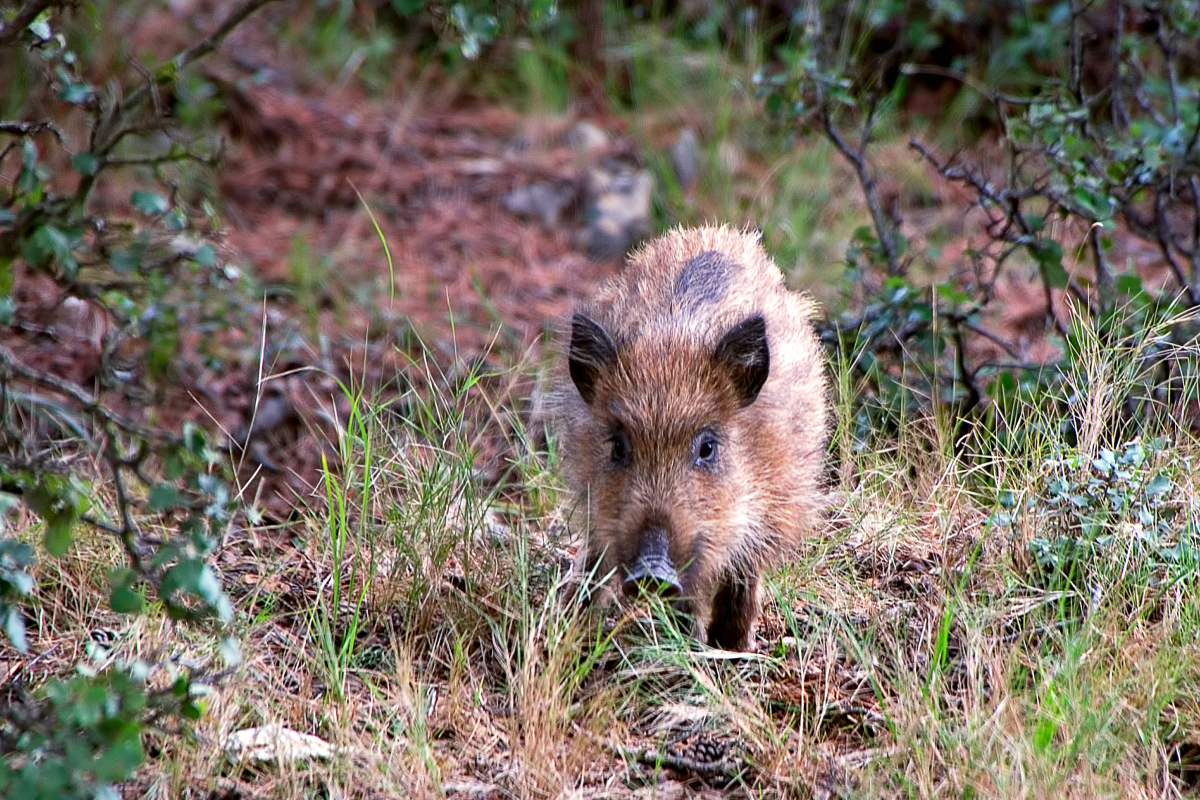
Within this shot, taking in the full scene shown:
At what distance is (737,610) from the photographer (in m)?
4.96

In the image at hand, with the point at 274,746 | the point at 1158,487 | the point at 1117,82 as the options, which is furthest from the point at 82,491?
the point at 1117,82

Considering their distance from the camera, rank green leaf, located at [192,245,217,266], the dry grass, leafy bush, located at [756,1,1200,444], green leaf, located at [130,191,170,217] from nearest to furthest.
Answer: green leaf, located at [192,245,217,266], green leaf, located at [130,191,170,217], the dry grass, leafy bush, located at [756,1,1200,444]

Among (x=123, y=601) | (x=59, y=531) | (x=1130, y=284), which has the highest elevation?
(x=1130, y=284)

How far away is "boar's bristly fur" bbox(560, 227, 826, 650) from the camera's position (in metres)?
4.76

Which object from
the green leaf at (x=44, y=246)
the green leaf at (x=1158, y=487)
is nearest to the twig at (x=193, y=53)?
the green leaf at (x=44, y=246)

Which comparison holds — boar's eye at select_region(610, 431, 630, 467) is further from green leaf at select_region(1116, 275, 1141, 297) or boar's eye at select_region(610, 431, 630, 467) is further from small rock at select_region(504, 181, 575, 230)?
small rock at select_region(504, 181, 575, 230)

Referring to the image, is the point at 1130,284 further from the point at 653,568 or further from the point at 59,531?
the point at 59,531

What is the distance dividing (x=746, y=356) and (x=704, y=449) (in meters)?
0.38

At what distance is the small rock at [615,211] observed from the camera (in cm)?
954

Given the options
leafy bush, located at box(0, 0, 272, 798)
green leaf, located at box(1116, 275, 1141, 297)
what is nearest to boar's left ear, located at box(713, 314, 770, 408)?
green leaf, located at box(1116, 275, 1141, 297)

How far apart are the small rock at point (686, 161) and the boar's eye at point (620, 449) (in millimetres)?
5219

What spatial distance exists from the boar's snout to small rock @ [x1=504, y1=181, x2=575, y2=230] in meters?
5.59

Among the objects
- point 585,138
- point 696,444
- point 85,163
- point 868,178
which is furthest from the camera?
point 585,138

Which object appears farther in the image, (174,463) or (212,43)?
(212,43)
